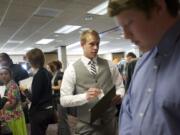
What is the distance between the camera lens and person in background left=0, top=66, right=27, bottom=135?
9.61 ft

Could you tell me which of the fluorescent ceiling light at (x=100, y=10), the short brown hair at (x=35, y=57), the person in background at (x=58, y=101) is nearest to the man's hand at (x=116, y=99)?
the short brown hair at (x=35, y=57)

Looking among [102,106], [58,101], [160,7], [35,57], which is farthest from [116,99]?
[58,101]

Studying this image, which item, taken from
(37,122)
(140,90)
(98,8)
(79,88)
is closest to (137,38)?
(140,90)

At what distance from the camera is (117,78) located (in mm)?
1978

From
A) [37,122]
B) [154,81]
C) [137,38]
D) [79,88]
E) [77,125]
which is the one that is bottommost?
[37,122]

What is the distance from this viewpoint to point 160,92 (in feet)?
2.50

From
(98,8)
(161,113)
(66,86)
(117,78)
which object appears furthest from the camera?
(98,8)

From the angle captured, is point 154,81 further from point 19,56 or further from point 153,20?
point 19,56

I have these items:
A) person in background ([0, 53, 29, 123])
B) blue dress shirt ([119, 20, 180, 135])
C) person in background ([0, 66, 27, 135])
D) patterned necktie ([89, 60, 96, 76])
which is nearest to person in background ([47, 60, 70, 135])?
person in background ([0, 66, 27, 135])

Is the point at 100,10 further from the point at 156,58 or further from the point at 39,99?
the point at 156,58

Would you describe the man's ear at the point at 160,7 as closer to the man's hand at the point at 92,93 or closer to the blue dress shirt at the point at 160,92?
the blue dress shirt at the point at 160,92

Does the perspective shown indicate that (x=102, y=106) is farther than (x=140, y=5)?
Yes

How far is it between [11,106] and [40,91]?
0.49 meters

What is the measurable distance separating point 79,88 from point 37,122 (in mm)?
1207
